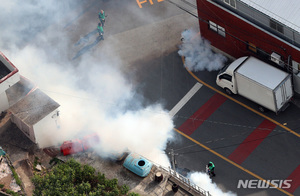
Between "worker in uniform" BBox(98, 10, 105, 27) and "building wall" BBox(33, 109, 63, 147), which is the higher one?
"worker in uniform" BBox(98, 10, 105, 27)

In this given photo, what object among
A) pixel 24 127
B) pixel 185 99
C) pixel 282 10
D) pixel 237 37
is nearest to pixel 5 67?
pixel 24 127

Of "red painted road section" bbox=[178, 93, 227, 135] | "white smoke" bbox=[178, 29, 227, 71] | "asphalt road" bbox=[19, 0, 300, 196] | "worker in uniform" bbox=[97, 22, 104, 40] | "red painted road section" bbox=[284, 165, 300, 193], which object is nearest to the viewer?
"red painted road section" bbox=[284, 165, 300, 193]

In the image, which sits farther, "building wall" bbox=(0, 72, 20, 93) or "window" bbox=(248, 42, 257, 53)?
"window" bbox=(248, 42, 257, 53)

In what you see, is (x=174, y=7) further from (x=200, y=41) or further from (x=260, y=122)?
(x=260, y=122)

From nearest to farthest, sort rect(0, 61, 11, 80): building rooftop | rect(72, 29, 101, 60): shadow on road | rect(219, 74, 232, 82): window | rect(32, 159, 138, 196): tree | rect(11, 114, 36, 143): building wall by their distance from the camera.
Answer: rect(32, 159, 138, 196): tree, rect(11, 114, 36, 143): building wall, rect(0, 61, 11, 80): building rooftop, rect(219, 74, 232, 82): window, rect(72, 29, 101, 60): shadow on road

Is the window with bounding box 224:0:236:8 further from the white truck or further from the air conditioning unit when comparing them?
the air conditioning unit

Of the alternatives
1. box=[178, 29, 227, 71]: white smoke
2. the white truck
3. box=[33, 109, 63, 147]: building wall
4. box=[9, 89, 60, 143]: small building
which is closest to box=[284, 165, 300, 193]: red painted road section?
the white truck

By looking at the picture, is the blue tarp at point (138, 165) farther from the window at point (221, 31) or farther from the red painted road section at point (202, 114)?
the window at point (221, 31)
